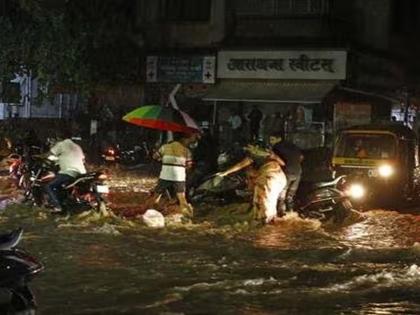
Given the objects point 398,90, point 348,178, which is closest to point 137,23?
point 398,90

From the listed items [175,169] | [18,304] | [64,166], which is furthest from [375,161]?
[18,304]

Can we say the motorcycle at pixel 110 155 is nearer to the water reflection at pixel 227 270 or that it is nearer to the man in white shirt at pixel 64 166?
the man in white shirt at pixel 64 166

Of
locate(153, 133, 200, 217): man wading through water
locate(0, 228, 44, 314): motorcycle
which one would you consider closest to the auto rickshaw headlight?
locate(153, 133, 200, 217): man wading through water

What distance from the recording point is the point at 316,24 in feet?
79.6

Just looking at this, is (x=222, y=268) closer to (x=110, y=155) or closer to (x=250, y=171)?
(x=250, y=171)

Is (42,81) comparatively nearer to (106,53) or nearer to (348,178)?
(106,53)

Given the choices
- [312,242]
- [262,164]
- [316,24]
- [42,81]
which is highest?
[316,24]

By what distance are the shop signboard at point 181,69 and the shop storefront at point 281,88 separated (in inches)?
14.2

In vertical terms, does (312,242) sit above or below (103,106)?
below

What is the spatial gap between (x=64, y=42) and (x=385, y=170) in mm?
11901

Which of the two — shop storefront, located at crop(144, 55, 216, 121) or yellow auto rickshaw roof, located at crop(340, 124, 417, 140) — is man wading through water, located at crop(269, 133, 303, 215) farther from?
shop storefront, located at crop(144, 55, 216, 121)

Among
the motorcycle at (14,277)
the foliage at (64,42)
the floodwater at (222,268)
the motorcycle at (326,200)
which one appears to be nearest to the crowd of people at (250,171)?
the motorcycle at (326,200)

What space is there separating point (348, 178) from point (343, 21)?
10694mm

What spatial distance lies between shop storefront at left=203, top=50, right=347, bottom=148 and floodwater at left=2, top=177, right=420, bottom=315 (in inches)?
406
